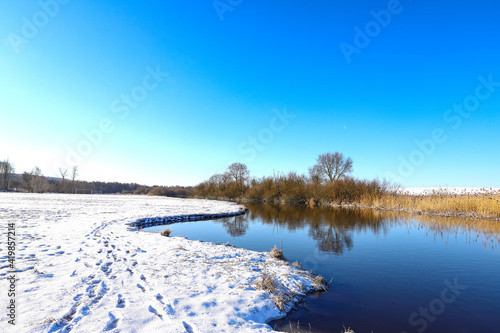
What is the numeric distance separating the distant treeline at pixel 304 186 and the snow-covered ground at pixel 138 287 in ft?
86.3

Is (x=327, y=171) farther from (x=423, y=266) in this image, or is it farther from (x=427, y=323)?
(x=427, y=323)

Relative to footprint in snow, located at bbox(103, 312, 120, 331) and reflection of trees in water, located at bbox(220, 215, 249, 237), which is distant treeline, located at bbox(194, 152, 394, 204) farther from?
footprint in snow, located at bbox(103, 312, 120, 331)

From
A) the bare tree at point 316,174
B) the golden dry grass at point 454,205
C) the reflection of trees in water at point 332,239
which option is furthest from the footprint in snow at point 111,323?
the bare tree at point 316,174

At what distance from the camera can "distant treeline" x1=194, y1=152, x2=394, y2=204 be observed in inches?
1280

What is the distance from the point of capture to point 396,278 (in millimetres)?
6020

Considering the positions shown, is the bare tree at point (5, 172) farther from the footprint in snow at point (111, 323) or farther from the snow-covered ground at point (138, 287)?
the footprint in snow at point (111, 323)

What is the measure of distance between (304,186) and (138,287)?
37100 millimetres

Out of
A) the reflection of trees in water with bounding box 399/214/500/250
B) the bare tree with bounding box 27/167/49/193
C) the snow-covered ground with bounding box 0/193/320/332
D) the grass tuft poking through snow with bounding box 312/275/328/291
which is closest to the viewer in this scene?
the snow-covered ground with bounding box 0/193/320/332

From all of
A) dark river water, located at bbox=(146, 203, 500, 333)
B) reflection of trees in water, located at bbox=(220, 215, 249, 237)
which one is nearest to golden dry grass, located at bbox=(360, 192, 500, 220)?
dark river water, located at bbox=(146, 203, 500, 333)

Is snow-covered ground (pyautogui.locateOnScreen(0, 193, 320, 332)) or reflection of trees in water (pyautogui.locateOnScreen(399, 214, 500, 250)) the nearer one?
snow-covered ground (pyautogui.locateOnScreen(0, 193, 320, 332))

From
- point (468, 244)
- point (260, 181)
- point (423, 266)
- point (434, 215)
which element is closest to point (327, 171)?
point (260, 181)

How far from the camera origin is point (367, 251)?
28.4 ft

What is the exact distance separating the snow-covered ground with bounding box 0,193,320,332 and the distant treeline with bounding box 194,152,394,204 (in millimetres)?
26301

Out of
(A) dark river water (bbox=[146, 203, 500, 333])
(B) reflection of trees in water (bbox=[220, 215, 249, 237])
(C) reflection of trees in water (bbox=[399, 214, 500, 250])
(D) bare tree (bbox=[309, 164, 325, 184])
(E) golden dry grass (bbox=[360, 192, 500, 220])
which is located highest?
(D) bare tree (bbox=[309, 164, 325, 184])
